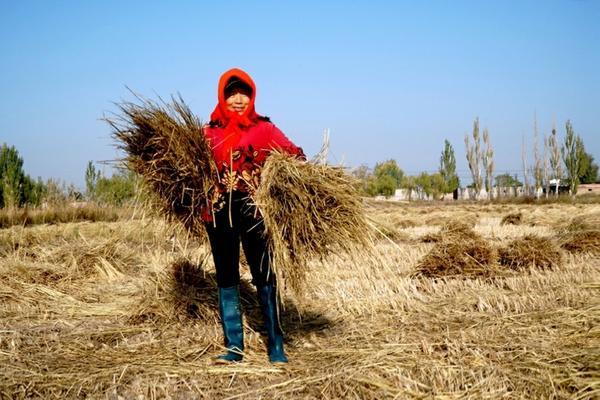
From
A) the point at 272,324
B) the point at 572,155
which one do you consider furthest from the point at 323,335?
the point at 572,155

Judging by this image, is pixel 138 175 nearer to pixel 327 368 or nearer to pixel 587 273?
pixel 327 368

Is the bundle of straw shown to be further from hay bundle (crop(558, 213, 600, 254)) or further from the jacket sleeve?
hay bundle (crop(558, 213, 600, 254))

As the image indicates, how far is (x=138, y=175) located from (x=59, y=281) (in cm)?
282

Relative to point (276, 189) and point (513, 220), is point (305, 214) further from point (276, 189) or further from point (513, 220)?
point (513, 220)

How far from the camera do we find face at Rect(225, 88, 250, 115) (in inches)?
125

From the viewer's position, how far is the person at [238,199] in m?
2.96

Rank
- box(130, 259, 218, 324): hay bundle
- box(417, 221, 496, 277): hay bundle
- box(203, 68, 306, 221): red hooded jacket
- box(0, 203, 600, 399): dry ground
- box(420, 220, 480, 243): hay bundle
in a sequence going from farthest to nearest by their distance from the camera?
1. box(420, 220, 480, 243): hay bundle
2. box(417, 221, 496, 277): hay bundle
3. box(130, 259, 218, 324): hay bundle
4. box(203, 68, 306, 221): red hooded jacket
5. box(0, 203, 600, 399): dry ground

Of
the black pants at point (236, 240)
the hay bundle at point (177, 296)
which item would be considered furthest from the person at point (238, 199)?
the hay bundle at point (177, 296)

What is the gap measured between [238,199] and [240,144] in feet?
1.06

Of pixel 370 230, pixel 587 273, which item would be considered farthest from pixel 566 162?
pixel 370 230

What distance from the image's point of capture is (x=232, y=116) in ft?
10.2

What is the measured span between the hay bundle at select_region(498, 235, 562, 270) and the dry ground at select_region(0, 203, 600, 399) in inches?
5.5

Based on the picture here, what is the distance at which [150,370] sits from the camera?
9.31 feet

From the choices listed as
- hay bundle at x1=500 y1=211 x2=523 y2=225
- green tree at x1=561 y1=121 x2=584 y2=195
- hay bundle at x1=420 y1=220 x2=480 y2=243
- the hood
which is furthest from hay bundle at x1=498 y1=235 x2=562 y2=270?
green tree at x1=561 y1=121 x2=584 y2=195
